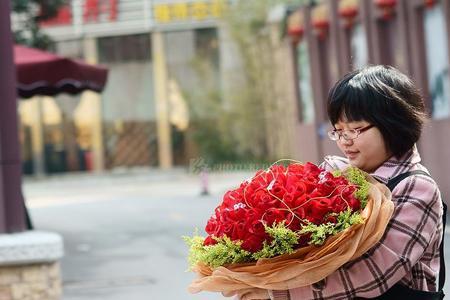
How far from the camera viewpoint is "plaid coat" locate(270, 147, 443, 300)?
2625 mm

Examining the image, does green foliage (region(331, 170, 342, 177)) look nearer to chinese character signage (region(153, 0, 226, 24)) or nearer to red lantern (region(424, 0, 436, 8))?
red lantern (region(424, 0, 436, 8))

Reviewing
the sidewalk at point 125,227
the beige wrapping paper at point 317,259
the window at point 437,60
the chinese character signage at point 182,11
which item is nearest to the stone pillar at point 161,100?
the chinese character signage at point 182,11

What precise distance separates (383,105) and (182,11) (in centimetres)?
4163

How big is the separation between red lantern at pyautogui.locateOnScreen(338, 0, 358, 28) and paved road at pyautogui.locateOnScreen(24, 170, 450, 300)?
511 cm

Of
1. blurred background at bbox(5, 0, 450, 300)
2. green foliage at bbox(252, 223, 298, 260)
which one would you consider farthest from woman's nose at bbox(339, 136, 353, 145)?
blurred background at bbox(5, 0, 450, 300)

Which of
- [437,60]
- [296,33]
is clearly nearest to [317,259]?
[437,60]

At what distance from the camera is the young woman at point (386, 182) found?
103 inches

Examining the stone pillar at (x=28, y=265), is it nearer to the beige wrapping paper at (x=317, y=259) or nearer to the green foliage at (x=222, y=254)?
the green foliage at (x=222, y=254)

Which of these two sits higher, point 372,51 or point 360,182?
point 372,51

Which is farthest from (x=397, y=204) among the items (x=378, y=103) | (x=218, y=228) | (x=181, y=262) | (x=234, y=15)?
(x=234, y=15)

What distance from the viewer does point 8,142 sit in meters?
8.80

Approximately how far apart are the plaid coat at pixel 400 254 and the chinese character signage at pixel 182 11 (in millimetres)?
41356

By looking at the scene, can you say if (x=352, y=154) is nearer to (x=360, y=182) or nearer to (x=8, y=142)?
(x=360, y=182)

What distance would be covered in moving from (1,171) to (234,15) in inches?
1239
